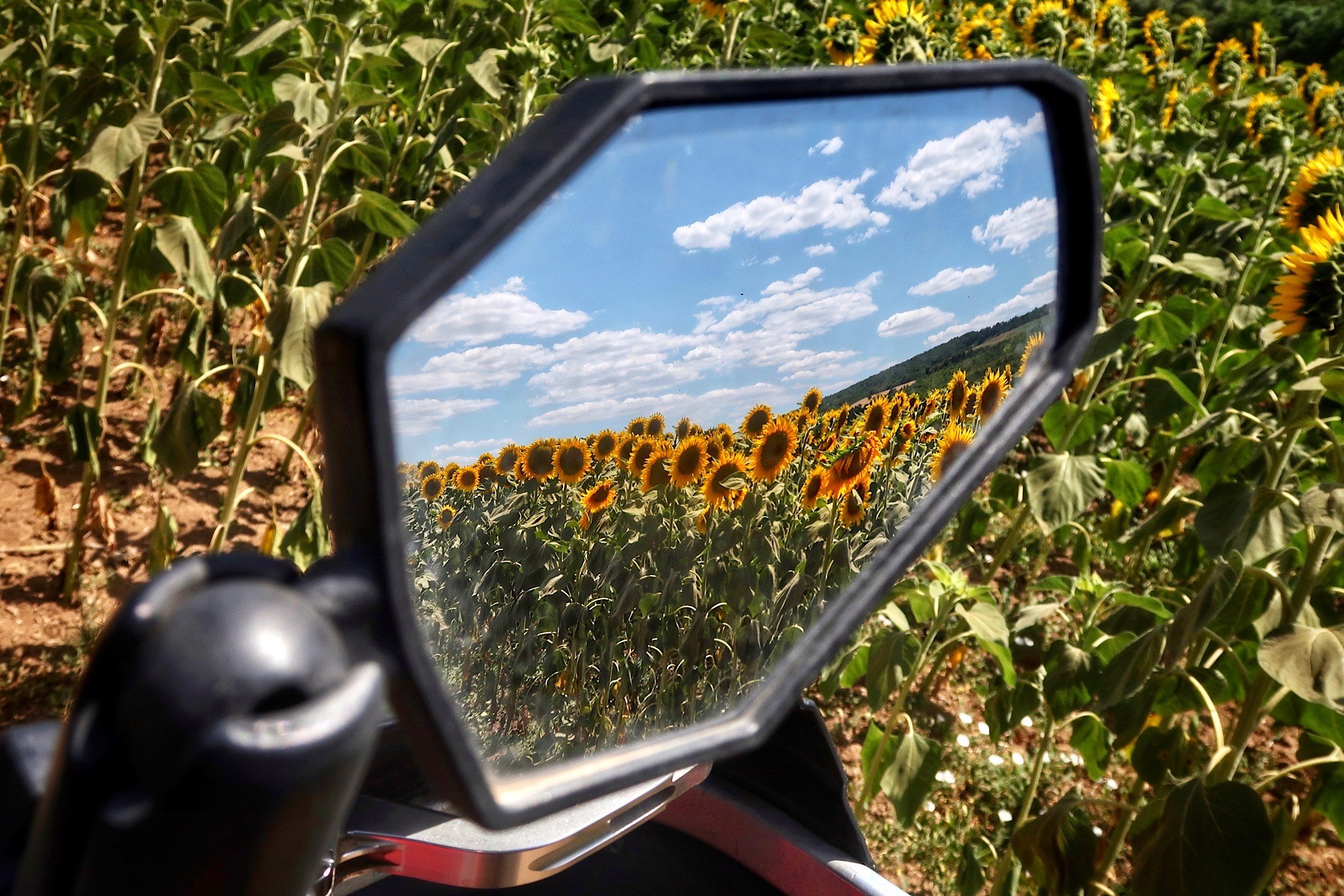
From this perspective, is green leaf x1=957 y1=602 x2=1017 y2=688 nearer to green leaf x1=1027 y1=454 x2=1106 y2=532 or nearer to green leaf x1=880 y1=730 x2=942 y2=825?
green leaf x1=880 y1=730 x2=942 y2=825

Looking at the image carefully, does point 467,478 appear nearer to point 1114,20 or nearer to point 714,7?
point 714,7

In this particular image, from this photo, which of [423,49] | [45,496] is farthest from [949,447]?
[45,496]

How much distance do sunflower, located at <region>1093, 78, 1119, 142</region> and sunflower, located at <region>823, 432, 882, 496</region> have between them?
2826 mm

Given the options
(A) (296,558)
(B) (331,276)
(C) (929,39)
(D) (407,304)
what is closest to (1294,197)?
(C) (929,39)

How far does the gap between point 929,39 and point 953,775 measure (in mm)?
1846

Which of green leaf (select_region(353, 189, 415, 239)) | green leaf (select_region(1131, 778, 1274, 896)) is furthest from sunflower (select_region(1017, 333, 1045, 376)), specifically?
green leaf (select_region(353, 189, 415, 239))

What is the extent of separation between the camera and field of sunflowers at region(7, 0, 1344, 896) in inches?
26.5

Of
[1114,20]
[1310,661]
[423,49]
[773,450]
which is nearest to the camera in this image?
[773,450]

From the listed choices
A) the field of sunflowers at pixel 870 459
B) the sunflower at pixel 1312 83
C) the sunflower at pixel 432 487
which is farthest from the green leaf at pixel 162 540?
the sunflower at pixel 1312 83

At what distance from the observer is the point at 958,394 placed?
0.66 metres

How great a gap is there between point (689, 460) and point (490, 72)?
183 centimetres

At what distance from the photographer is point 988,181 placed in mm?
667

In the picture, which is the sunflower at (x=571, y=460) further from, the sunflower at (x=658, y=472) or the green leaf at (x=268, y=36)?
the green leaf at (x=268, y=36)

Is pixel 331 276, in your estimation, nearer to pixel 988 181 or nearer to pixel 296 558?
pixel 296 558
